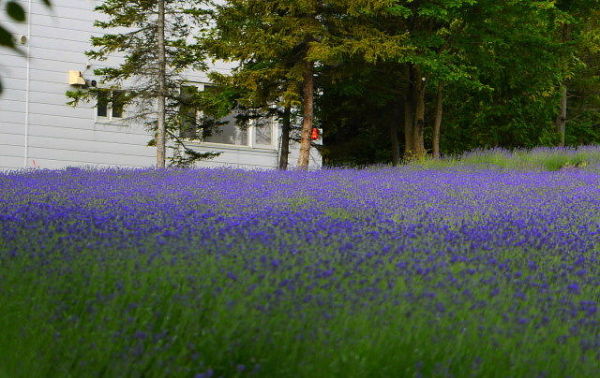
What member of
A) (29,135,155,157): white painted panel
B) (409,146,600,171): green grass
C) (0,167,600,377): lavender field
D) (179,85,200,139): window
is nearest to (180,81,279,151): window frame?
(179,85,200,139): window

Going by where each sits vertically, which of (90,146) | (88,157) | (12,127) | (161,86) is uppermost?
(161,86)

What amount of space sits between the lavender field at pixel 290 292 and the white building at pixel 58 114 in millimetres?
14552

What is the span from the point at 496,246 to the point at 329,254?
5.85 feet

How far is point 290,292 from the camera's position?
190 inches

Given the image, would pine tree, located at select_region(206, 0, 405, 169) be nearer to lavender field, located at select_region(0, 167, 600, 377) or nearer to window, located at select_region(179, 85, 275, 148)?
window, located at select_region(179, 85, 275, 148)

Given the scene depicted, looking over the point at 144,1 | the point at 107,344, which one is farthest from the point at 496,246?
the point at 144,1

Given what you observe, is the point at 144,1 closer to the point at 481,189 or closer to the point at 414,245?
the point at 481,189

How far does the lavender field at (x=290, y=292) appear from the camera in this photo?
13.5 feet

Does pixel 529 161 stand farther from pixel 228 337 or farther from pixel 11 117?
pixel 228 337

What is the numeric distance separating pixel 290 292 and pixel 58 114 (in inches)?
745

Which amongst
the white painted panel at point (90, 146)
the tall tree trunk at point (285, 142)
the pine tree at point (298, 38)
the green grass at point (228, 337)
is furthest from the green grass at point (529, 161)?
the green grass at point (228, 337)

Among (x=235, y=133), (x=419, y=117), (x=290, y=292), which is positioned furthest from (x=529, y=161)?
(x=290, y=292)

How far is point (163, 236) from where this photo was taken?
6207 mm

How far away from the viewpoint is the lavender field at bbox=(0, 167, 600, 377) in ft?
13.5
